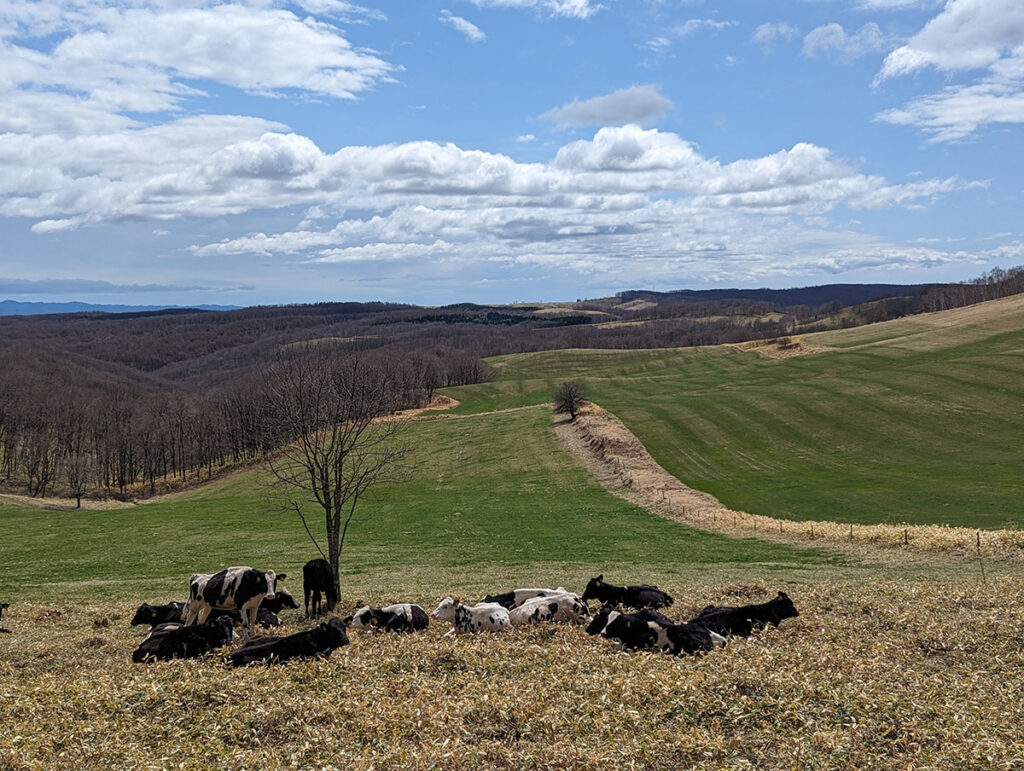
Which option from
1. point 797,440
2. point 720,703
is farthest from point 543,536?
point 797,440

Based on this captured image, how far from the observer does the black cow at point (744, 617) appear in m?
15.3

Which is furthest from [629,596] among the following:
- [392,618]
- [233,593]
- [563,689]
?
[233,593]

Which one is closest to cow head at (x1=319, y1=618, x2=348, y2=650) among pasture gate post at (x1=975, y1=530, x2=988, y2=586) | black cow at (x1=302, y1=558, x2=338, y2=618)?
black cow at (x1=302, y1=558, x2=338, y2=618)

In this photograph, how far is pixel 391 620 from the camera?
16453 millimetres

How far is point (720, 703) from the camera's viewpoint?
11.0 metres

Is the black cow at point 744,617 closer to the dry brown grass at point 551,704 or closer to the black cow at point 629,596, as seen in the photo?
the dry brown grass at point 551,704

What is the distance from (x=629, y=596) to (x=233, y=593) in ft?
31.9

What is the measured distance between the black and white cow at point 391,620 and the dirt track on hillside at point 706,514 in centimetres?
2182

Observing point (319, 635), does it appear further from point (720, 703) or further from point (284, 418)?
point (284, 418)

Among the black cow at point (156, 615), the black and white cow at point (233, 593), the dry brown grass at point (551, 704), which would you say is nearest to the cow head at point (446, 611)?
the dry brown grass at point (551, 704)

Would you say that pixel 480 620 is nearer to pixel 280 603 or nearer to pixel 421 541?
pixel 280 603

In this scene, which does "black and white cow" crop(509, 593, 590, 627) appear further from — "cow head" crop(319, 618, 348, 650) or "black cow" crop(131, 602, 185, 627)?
"black cow" crop(131, 602, 185, 627)

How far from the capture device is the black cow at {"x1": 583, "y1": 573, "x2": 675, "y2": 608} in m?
18.6

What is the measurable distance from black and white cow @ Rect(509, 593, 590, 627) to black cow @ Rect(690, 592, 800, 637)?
8.53ft
